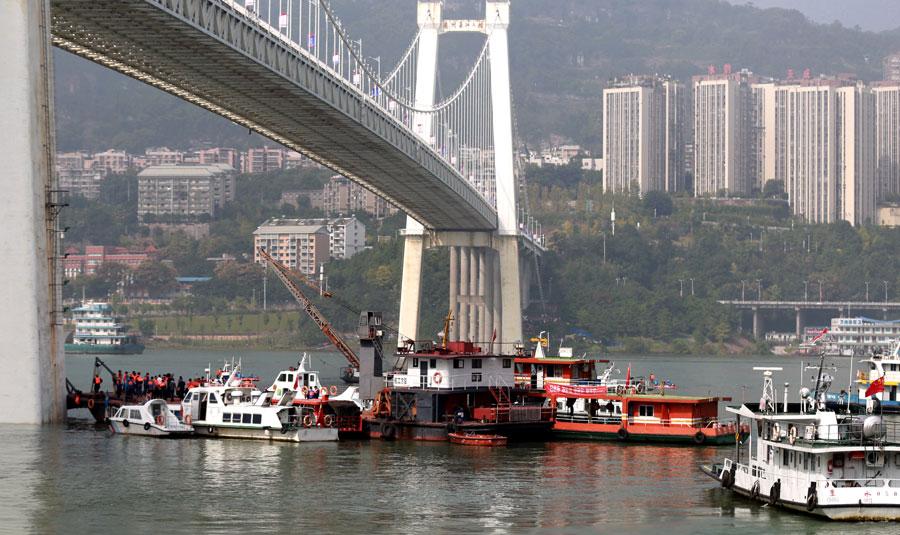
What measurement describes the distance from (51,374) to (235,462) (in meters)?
6.80

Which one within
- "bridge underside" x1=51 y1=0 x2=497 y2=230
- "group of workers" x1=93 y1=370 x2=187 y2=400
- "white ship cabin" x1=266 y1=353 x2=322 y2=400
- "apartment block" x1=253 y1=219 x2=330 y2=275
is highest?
"bridge underside" x1=51 y1=0 x2=497 y2=230

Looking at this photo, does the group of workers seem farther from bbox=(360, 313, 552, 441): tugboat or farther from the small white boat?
bbox=(360, 313, 552, 441): tugboat

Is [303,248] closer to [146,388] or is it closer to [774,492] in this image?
[146,388]

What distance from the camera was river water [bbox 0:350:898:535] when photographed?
3494 cm

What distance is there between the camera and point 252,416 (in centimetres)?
5044

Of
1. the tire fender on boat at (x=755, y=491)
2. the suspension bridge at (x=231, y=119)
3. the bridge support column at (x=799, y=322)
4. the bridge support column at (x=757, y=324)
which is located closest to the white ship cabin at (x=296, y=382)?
the suspension bridge at (x=231, y=119)

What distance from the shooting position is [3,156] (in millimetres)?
47375

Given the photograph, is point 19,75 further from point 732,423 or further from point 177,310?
point 177,310

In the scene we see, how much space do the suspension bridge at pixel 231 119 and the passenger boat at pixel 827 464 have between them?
67.1 ft

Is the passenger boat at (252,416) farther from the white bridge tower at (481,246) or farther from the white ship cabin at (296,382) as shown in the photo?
the white bridge tower at (481,246)

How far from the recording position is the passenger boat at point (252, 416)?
50156 mm

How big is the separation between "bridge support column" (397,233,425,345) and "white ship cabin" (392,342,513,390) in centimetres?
5104

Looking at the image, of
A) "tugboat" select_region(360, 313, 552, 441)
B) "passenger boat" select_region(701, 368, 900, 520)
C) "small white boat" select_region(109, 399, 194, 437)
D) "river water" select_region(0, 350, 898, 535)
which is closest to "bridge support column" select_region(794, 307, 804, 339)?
"tugboat" select_region(360, 313, 552, 441)

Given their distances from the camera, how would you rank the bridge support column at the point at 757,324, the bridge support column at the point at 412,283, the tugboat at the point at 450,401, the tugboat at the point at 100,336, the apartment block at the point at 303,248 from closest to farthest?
the tugboat at the point at 450,401
the bridge support column at the point at 412,283
the tugboat at the point at 100,336
the bridge support column at the point at 757,324
the apartment block at the point at 303,248
